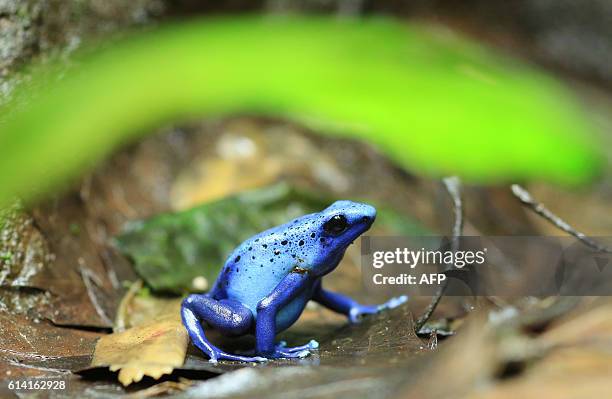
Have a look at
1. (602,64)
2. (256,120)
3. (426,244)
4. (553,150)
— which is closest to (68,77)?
(256,120)

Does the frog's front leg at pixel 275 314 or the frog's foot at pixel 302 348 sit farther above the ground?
the frog's front leg at pixel 275 314

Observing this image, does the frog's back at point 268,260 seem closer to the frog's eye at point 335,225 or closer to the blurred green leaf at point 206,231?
the frog's eye at point 335,225

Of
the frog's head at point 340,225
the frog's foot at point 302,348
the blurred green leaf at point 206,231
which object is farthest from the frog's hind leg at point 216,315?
the blurred green leaf at point 206,231

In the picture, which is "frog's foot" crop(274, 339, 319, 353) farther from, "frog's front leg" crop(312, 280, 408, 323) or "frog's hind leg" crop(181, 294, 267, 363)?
"frog's front leg" crop(312, 280, 408, 323)

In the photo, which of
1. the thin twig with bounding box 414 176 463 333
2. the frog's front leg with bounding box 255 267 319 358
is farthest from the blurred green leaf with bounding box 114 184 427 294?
the thin twig with bounding box 414 176 463 333

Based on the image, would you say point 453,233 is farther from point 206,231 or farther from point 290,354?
point 206,231

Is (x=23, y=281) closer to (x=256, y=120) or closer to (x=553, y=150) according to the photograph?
(x=256, y=120)
